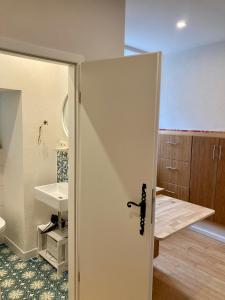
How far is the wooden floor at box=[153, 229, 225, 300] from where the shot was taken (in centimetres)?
231

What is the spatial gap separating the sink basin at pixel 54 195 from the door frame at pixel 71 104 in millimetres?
417

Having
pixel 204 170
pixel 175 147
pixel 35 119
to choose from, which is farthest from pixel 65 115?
pixel 204 170

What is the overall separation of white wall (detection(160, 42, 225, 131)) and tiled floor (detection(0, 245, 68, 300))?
276 cm

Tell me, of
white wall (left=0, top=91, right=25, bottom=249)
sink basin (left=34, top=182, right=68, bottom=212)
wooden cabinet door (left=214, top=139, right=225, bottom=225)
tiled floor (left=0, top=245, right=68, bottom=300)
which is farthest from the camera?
wooden cabinet door (left=214, top=139, right=225, bottom=225)

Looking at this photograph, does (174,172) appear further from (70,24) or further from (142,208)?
(70,24)

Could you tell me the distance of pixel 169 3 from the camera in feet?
7.20

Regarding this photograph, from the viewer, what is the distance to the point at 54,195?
2.51 meters

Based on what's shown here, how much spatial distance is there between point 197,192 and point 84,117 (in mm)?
2242

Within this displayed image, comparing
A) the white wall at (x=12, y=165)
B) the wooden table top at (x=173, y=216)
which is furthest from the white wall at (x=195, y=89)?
the white wall at (x=12, y=165)

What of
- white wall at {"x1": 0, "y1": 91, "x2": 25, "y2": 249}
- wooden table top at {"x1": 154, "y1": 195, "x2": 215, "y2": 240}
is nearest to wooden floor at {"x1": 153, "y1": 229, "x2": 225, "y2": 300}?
wooden table top at {"x1": 154, "y1": 195, "x2": 215, "y2": 240}

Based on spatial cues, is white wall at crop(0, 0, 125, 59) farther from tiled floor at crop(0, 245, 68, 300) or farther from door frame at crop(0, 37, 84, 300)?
tiled floor at crop(0, 245, 68, 300)

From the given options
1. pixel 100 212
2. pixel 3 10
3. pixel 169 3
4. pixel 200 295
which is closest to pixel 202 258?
pixel 200 295

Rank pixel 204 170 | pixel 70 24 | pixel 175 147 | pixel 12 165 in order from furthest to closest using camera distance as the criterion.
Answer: pixel 175 147 < pixel 204 170 < pixel 12 165 < pixel 70 24

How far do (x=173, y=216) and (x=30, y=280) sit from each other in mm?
1548
